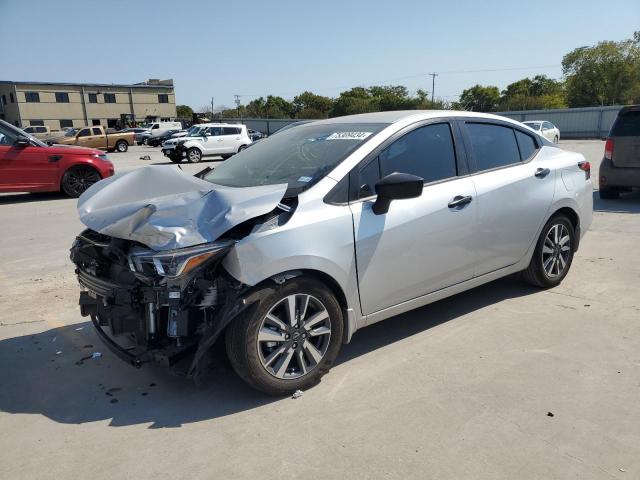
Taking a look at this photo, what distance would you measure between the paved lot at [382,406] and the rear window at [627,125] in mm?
6091

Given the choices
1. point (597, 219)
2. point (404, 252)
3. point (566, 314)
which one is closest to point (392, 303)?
point (404, 252)

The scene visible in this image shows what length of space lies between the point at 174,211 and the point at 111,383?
1330mm

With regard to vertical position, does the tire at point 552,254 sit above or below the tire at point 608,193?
above

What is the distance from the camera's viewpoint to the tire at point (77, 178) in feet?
38.5

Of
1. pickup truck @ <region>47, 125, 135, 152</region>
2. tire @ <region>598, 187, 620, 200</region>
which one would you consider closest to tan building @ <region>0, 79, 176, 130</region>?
pickup truck @ <region>47, 125, 135, 152</region>

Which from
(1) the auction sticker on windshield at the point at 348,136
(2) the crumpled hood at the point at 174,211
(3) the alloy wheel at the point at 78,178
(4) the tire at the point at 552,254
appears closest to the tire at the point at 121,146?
(3) the alloy wheel at the point at 78,178

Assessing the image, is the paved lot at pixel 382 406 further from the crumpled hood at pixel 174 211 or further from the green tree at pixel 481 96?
the green tree at pixel 481 96

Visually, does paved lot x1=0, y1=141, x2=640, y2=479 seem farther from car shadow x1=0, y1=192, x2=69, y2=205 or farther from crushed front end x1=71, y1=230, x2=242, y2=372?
car shadow x1=0, y1=192, x2=69, y2=205

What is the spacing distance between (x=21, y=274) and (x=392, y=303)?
4648 mm

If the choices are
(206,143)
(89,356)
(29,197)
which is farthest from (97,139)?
(89,356)

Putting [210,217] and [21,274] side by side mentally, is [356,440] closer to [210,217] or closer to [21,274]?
[210,217]

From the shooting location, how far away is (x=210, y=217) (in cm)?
302

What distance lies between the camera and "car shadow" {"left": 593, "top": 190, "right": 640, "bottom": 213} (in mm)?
9312

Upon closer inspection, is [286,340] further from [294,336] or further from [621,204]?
[621,204]
